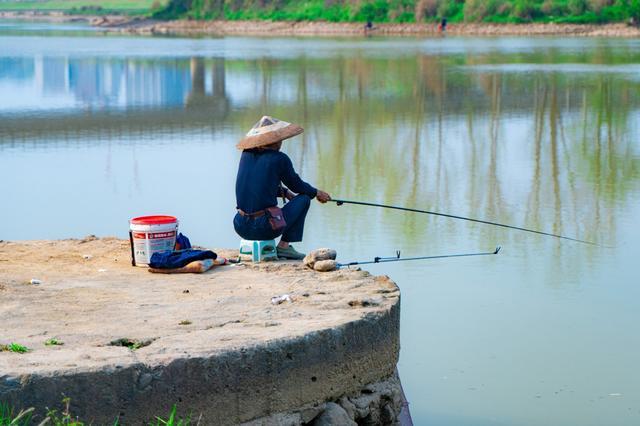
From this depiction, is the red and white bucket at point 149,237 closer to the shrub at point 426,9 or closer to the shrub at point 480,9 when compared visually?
the shrub at point 480,9

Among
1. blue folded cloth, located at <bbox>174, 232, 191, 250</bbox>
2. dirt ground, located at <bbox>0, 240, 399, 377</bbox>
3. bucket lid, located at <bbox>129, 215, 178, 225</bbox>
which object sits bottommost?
dirt ground, located at <bbox>0, 240, 399, 377</bbox>

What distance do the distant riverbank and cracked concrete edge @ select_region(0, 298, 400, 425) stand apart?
48.6 meters

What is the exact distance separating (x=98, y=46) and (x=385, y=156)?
33755 millimetres

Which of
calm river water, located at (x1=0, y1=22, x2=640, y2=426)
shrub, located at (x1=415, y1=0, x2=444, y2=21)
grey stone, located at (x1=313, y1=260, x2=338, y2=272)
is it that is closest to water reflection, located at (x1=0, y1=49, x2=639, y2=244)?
calm river water, located at (x1=0, y1=22, x2=640, y2=426)

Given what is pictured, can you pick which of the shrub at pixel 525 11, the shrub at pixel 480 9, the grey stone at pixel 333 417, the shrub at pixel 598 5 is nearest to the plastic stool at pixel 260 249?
the grey stone at pixel 333 417

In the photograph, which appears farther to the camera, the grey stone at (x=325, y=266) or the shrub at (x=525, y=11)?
the shrub at (x=525, y=11)

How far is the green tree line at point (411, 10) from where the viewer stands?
180ft

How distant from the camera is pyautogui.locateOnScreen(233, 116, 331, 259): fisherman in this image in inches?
298

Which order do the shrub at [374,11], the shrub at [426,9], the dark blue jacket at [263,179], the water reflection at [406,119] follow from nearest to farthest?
the dark blue jacket at [263,179] → the water reflection at [406,119] → the shrub at [426,9] → the shrub at [374,11]

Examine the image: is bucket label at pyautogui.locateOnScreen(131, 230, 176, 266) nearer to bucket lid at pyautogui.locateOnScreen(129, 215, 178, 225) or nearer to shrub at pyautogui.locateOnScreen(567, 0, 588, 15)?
bucket lid at pyautogui.locateOnScreen(129, 215, 178, 225)

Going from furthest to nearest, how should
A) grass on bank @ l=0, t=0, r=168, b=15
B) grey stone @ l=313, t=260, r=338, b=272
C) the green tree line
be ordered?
grass on bank @ l=0, t=0, r=168, b=15 < the green tree line < grey stone @ l=313, t=260, r=338, b=272

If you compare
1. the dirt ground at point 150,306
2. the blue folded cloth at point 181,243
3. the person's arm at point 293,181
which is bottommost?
the dirt ground at point 150,306

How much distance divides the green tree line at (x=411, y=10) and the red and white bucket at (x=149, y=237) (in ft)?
159

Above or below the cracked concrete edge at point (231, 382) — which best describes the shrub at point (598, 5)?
above
